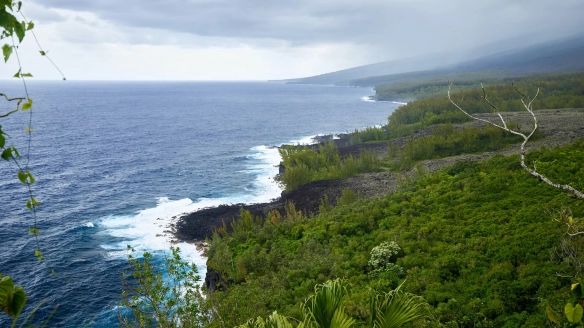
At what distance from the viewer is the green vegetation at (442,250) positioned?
12906 millimetres

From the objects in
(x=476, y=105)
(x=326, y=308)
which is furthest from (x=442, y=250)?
(x=476, y=105)

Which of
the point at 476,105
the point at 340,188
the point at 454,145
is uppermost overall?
the point at 476,105

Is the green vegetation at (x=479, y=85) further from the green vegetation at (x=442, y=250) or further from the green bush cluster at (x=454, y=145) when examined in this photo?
the green vegetation at (x=442, y=250)

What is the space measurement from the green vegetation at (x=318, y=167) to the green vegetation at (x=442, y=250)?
71.1 ft

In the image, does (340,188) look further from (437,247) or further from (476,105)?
(476,105)

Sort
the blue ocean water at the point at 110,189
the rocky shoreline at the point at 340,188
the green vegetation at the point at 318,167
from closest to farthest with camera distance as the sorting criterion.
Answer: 1. the blue ocean water at the point at 110,189
2. the rocky shoreline at the point at 340,188
3. the green vegetation at the point at 318,167

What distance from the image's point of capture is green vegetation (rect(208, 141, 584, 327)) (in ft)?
42.3

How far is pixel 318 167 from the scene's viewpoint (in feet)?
193

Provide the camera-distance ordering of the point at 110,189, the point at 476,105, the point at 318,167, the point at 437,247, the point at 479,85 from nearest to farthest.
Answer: the point at 437,247
the point at 110,189
the point at 318,167
the point at 476,105
the point at 479,85

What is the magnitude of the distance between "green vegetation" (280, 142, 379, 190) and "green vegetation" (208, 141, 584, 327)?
71.1ft

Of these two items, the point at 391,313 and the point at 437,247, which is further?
the point at 437,247

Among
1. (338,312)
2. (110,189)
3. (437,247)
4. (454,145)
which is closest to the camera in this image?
(338,312)

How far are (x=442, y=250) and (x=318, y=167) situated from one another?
40.6 meters

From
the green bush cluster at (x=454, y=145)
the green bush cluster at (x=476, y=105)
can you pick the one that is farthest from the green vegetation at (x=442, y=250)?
the green bush cluster at (x=476, y=105)
